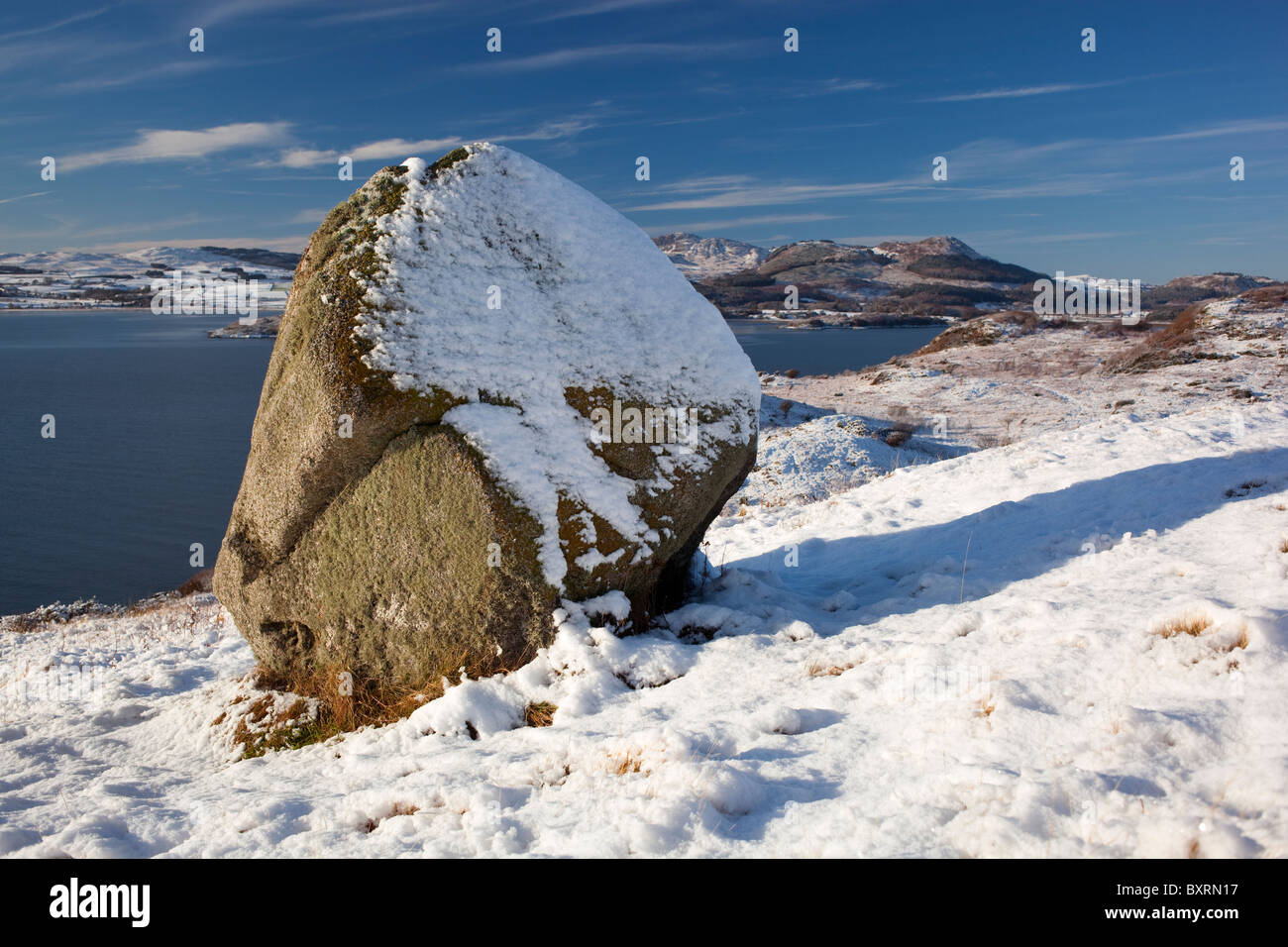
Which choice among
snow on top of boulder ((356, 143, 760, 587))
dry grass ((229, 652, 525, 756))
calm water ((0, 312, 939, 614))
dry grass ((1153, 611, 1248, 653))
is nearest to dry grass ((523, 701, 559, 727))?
dry grass ((229, 652, 525, 756))

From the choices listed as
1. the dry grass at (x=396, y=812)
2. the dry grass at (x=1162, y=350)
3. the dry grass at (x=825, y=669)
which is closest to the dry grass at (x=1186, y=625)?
the dry grass at (x=825, y=669)

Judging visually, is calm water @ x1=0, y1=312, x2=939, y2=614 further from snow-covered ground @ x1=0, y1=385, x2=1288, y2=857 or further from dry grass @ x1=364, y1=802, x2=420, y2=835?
dry grass @ x1=364, y1=802, x2=420, y2=835

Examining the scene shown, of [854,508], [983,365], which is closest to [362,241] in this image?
[854,508]

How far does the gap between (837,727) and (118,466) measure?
144 feet

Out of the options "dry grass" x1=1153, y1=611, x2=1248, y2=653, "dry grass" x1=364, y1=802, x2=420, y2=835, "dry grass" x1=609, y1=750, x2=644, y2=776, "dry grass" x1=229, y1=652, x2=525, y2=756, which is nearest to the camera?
"dry grass" x1=364, y1=802, x2=420, y2=835

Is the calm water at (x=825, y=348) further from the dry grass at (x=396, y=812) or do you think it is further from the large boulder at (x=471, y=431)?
the dry grass at (x=396, y=812)

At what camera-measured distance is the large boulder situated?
5.87m

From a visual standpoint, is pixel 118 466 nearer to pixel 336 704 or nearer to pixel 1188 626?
pixel 336 704

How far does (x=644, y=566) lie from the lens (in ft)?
20.8

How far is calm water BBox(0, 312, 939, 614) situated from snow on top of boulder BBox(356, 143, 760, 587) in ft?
65.2

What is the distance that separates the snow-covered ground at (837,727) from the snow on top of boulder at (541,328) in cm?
127

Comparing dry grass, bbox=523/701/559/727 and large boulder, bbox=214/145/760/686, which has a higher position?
large boulder, bbox=214/145/760/686
